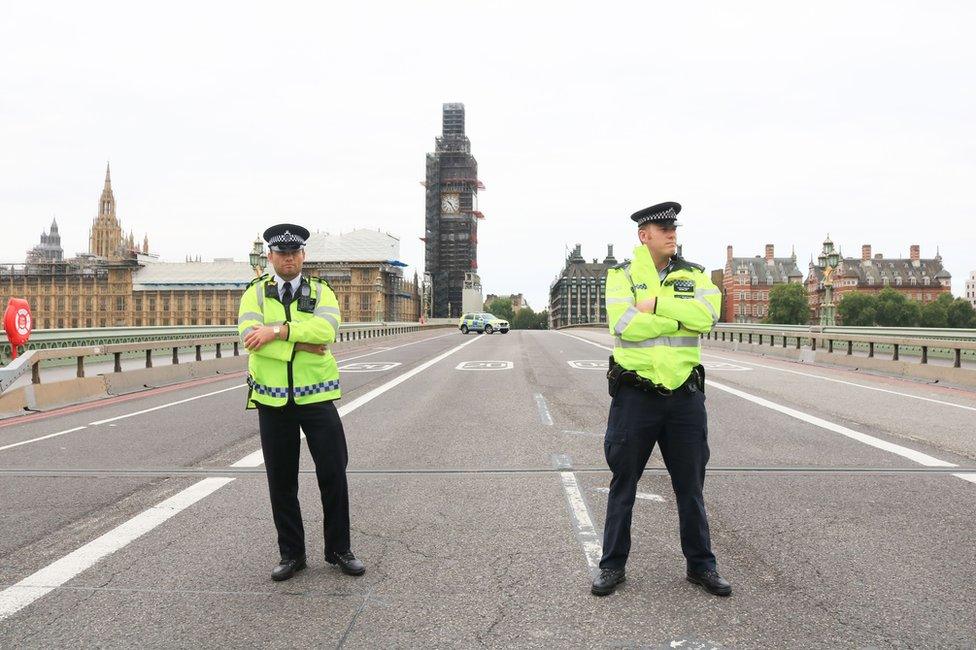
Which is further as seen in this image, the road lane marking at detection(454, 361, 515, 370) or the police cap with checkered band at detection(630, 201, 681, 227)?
the road lane marking at detection(454, 361, 515, 370)

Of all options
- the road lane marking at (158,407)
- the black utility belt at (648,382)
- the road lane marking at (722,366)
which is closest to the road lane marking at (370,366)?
the road lane marking at (158,407)

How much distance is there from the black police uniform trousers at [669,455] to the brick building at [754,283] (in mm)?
150281

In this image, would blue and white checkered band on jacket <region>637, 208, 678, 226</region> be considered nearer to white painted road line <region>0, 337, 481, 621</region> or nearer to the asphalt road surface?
the asphalt road surface

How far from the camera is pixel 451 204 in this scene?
199 meters

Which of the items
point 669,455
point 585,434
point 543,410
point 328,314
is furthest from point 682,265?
point 543,410

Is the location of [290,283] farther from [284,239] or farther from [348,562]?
[348,562]

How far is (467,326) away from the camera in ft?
222

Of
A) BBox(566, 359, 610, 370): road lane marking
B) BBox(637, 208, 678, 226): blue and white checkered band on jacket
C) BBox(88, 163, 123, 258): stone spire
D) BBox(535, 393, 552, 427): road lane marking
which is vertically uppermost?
BBox(88, 163, 123, 258): stone spire

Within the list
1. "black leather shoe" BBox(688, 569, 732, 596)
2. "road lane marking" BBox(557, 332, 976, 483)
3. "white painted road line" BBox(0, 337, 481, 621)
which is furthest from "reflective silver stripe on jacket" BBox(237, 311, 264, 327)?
"road lane marking" BBox(557, 332, 976, 483)

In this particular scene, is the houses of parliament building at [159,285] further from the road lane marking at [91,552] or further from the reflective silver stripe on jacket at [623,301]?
the reflective silver stripe on jacket at [623,301]

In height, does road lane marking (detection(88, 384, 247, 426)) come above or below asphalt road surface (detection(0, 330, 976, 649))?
below

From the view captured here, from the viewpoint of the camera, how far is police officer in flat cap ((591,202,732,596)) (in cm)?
390

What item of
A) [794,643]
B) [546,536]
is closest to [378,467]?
[546,536]

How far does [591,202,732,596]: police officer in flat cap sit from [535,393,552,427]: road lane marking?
→ 19.4 feet
